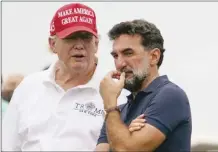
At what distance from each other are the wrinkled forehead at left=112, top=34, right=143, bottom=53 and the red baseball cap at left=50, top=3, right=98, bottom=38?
0.41m

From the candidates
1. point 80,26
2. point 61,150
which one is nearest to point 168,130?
point 61,150

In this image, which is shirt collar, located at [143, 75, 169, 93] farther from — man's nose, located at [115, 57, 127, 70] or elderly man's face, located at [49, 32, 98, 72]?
elderly man's face, located at [49, 32, 98, 72]

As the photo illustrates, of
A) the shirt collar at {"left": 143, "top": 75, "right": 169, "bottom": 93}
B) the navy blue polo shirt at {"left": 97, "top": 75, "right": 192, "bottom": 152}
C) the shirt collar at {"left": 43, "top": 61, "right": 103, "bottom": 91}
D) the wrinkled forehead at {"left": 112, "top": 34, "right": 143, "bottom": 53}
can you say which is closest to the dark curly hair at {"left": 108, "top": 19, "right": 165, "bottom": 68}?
Result: the wrinkled forehead at {"left": 112, "top": 34, "right": 143, "bottom": 53}

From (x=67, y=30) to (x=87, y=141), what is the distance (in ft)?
2.22

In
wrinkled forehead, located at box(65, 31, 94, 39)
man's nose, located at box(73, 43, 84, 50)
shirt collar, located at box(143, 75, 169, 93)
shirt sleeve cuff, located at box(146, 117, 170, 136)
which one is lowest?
shirt sleeve cuff, located at box(146, 117, 170, 136)

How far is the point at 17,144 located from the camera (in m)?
4.24

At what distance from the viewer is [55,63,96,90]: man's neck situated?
13.9 ft

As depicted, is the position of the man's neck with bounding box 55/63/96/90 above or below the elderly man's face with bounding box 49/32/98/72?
below

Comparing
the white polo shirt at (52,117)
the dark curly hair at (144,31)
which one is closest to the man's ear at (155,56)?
the dark curly hair at (144,31)

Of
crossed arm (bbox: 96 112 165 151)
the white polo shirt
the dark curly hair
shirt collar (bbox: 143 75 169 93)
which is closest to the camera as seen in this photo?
crossed arm (bbox: 96 112 165 151)

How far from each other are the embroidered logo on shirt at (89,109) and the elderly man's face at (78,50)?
0.20 metres

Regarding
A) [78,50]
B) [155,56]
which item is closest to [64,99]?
[78,50]

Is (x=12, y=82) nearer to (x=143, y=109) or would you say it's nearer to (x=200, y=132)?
(x=200, y=132)

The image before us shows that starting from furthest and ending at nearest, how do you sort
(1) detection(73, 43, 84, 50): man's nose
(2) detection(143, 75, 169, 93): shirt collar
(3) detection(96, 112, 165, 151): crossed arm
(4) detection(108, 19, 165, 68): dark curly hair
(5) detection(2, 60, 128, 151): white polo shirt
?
(1) detection(73, 43, 84, 50): man's nose → (5) detection(2, 60, 128, 151): white polo shirt → (4) detection(108, 19, 165, 68): dark curly hair → (2) detection(143, 75, 169, 93): shirt collar → (3) detection(96, 112, 165, 151): crossed arm
